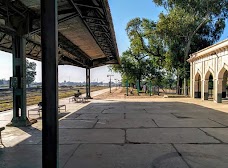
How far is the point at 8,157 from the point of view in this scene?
6008 mm

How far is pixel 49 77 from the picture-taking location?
10.1ft

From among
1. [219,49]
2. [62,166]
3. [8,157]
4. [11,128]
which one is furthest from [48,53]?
[219,49]

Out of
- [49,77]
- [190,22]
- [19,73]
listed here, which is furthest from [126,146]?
[190,22]

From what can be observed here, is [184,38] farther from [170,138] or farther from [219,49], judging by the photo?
[170,138]

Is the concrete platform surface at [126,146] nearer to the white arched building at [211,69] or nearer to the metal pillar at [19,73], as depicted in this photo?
the metal pillar at [19,73]

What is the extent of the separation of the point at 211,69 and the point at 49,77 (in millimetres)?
22241

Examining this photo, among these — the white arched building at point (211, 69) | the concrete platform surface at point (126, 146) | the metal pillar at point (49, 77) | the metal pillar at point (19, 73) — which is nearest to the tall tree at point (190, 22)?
the white arched building at point (211, 69)

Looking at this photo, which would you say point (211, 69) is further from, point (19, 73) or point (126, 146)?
point (126, 146)

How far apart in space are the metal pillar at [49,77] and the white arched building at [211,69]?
736 inches

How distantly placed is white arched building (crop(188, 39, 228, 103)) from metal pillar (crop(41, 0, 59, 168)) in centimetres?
1870

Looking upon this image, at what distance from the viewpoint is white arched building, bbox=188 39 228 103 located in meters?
20.8

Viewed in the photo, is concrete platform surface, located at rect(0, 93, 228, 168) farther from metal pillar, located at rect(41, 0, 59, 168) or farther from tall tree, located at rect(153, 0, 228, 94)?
tall tree, located at rect(153, 0, 228, 94)

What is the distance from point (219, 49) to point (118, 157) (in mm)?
17831

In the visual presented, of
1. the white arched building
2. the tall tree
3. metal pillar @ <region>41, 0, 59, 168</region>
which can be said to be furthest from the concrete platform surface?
the tall tree
